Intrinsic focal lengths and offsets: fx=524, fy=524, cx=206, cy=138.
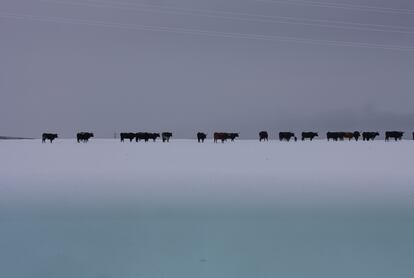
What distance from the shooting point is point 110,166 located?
67.4 feet

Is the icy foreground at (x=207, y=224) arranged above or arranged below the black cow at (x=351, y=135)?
below

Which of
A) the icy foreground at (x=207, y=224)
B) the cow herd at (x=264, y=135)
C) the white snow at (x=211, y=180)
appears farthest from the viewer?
the cow herd at (x=264, y=135)

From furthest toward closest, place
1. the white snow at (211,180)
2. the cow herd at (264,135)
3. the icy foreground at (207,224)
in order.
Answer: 1. the cow herd at (264,135)
2. the white snow at (211,180)
3. the icy foreground at (207,224)

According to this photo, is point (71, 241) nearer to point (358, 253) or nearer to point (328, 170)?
point (358, 253)

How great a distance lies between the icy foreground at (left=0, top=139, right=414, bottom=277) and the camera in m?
6.17

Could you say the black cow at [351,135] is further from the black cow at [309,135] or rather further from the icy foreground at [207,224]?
the icy foreground at [207,224]

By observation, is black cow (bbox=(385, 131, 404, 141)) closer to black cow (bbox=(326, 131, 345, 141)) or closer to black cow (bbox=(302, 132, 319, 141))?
black cow (bbox=(326, 131, 345, 141))

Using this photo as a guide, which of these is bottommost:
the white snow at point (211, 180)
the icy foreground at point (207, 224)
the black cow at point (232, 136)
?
the icy foreground at point (207, 224)

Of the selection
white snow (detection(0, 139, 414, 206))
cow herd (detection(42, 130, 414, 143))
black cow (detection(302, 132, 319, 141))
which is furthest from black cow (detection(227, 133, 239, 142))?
white snow (detection(0, 139, 414, 206))

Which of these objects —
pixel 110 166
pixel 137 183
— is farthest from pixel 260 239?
pixel 110 166

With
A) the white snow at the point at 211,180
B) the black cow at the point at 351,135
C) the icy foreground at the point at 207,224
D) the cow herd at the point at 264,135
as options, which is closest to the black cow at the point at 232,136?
the cow herd at the point at 264,135

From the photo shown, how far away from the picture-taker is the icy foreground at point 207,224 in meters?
6.17

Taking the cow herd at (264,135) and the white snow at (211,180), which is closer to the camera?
the white snow at (211,180)

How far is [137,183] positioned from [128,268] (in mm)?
8715
